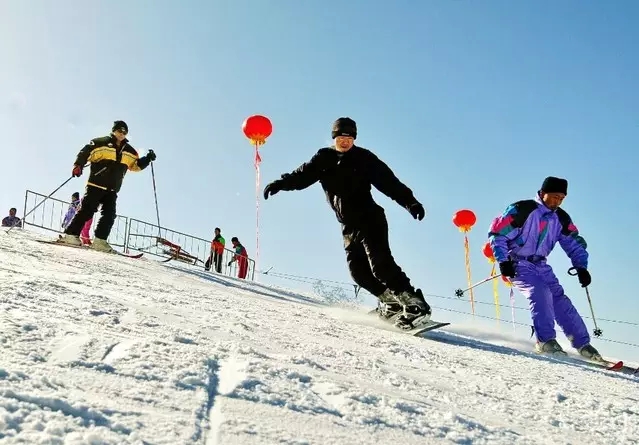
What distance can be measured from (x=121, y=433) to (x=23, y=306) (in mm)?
1256

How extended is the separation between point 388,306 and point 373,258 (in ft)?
1.39

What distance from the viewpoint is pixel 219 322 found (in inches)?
100

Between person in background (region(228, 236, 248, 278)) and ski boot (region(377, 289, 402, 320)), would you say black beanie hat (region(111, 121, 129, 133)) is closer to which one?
ski boot (region(377, 289, 402, 320))

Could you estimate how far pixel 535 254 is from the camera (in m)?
4.65

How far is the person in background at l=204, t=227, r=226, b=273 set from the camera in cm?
1443

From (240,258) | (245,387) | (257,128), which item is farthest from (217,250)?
(245,387)

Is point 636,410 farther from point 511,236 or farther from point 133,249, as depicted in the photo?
point 133,249

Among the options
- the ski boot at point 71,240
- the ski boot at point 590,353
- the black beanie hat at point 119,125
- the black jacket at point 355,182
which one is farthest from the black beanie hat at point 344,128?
the ski boot at point 71,240

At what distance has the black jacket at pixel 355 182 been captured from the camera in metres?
4.18

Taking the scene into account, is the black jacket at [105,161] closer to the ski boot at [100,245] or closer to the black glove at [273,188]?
the ski boot at [100,245]

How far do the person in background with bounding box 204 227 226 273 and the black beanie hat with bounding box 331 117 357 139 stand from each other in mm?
10531

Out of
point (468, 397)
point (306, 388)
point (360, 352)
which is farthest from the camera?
point (360, 352)

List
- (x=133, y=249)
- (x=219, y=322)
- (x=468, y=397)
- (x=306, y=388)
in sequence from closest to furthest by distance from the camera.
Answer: (x=306, y=388)
(x=468, y=397)
(x=219, y=322)
(x=133, y=249)

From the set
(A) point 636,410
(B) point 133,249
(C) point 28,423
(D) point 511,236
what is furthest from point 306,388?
(B) point 133,249
